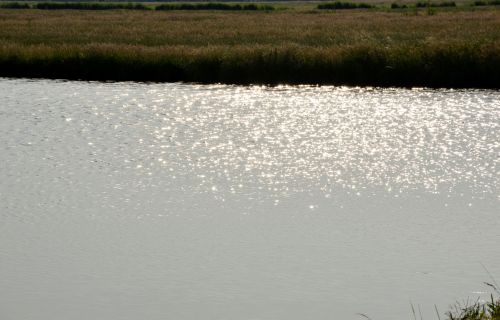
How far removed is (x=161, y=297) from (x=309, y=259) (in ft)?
7.36

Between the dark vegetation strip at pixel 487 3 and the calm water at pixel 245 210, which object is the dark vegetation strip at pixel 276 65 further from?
A: the dark vegetation strip at pixel 487 3

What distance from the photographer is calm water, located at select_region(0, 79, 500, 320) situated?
10.5 m

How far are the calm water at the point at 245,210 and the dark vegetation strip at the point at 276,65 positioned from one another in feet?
11.9

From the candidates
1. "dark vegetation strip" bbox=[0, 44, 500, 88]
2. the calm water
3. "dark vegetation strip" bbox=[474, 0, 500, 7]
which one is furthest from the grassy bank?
"dark vegetation strip" bbox=[474, 0, 500, 7]

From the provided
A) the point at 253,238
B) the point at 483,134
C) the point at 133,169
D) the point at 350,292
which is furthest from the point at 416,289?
the point at 483,134

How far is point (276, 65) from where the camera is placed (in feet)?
99.9

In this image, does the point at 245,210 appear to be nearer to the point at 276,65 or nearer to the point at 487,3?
the point at 276,65

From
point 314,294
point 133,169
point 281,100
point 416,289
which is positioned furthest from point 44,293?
point 281,100

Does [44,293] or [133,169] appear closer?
[44,293]

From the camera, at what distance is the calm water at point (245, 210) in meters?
10.5

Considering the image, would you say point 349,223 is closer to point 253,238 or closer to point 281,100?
point 253,238

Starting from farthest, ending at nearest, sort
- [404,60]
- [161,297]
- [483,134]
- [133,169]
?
1. [404,60]
2. [483,134]
3. [133,169]
4. [161,297]

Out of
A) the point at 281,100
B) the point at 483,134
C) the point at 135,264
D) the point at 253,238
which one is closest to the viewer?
the point at 135,264

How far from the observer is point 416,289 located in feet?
35.1
